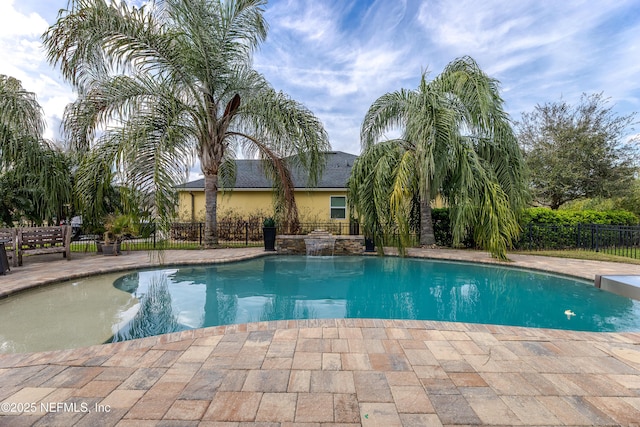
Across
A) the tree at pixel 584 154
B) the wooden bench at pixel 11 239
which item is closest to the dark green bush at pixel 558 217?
the tree at pixel 584 154

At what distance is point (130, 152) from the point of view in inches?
253

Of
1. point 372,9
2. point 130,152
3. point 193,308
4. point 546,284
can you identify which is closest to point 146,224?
point 130,152

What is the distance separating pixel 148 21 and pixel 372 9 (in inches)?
297

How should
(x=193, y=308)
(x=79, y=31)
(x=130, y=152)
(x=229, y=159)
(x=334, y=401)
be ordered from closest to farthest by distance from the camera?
(x=334, y=401) → (x=193, y=308) → (x=130, y=152) → (x=79, y=31) → (x=229, y=159)

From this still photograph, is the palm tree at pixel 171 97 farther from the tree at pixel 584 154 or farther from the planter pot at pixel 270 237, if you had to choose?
the tree at pixel 584 154

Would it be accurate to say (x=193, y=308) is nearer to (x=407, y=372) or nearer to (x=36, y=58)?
(x=407, y=372)

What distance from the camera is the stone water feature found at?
10.7 metres

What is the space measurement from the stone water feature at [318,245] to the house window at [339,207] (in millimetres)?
5009

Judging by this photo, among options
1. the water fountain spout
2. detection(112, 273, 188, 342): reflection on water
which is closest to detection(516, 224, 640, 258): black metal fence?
the water fountain spout

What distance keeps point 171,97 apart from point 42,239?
5131mm

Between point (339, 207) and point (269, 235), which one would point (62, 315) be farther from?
point (339, 207)

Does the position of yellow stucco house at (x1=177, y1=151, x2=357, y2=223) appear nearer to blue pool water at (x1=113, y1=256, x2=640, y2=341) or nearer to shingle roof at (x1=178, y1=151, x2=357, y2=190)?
shingle roof at (x1=178, y1=151, x2=357, y2=190)

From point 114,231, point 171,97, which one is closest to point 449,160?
point 171,97

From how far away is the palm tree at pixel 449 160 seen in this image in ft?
28.0
